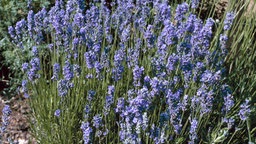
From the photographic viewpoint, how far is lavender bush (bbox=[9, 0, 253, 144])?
2422 mm

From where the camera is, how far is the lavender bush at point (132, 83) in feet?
7.95

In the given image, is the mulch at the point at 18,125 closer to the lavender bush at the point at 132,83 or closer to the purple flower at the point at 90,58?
the lavender bush at the point at 132,83

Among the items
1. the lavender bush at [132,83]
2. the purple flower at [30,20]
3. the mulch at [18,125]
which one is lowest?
the mulch at [18,125]

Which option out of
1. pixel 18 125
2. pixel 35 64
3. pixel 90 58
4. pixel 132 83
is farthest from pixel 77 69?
pixel 18 125

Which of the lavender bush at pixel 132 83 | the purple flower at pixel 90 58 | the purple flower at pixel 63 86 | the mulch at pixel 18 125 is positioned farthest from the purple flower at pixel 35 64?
the mulch at pixel 18 125

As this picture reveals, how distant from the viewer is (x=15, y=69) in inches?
146

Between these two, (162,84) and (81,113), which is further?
(81,113)

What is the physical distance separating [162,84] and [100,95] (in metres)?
0.59

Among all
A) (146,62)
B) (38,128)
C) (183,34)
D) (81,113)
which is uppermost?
(183,34)

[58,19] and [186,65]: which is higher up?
[58,19]

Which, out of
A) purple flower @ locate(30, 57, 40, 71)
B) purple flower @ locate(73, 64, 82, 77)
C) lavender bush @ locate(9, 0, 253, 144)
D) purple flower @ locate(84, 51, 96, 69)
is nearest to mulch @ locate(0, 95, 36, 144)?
lavender bush @ locate(9, 0, 253, 144)

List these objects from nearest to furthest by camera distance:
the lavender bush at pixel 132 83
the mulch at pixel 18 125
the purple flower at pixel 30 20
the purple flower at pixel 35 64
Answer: the lavender bush at pixel 132 83 < the purple flower at pixel 35 64 < the purple flower at pixel 30 20 < the mulch at pixel 18 125

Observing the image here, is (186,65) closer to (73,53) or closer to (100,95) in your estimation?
(100,95)

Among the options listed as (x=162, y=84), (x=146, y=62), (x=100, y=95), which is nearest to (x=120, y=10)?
(x=146, y=62)
